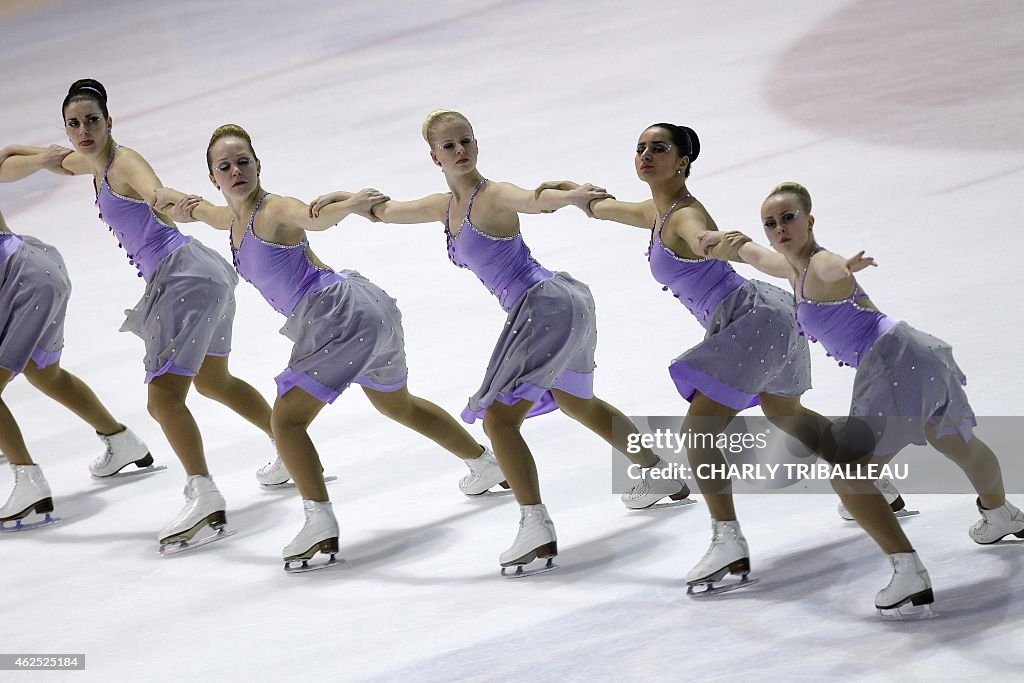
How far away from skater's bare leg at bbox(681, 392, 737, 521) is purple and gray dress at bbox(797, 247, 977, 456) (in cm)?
44

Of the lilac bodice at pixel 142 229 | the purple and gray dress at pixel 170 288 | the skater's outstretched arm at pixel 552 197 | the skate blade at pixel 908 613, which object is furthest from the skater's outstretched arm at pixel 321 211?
the skate blade at pixel 908 613

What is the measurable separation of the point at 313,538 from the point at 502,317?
8.50 feet

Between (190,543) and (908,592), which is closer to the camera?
(908,592)

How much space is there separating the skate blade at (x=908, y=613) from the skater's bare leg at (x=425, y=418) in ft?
6.57

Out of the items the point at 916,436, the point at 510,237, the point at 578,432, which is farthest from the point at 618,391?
the point at 916,436

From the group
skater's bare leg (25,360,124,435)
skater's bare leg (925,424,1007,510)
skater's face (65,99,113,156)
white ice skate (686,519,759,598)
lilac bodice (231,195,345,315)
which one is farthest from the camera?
skater's bare leg (25,360,124,435)

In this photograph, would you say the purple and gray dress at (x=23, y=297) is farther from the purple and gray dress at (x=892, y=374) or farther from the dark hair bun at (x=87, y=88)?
the purple and gray dress at (x=892, y=374)

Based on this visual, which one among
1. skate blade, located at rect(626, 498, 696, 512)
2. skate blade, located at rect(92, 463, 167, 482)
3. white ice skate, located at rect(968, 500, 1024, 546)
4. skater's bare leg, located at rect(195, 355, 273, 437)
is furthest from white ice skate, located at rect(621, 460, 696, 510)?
skate blade, located at rect(92, 463, 167, 482)

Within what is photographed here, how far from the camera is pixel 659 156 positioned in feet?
14.3

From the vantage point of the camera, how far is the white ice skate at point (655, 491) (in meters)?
5.04

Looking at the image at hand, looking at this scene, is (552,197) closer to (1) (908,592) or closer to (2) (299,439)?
(2) (299,439)

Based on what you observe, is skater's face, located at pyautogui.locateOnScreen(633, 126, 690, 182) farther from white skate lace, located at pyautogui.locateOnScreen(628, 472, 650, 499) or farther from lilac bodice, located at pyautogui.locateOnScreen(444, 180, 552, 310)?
white skate lace, located at pyautogui.locateOnScreen(628, 472, 650, 499)

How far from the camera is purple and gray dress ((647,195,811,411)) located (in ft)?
14.0

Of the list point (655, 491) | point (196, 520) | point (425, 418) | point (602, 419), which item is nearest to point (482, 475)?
point (425, 418)
